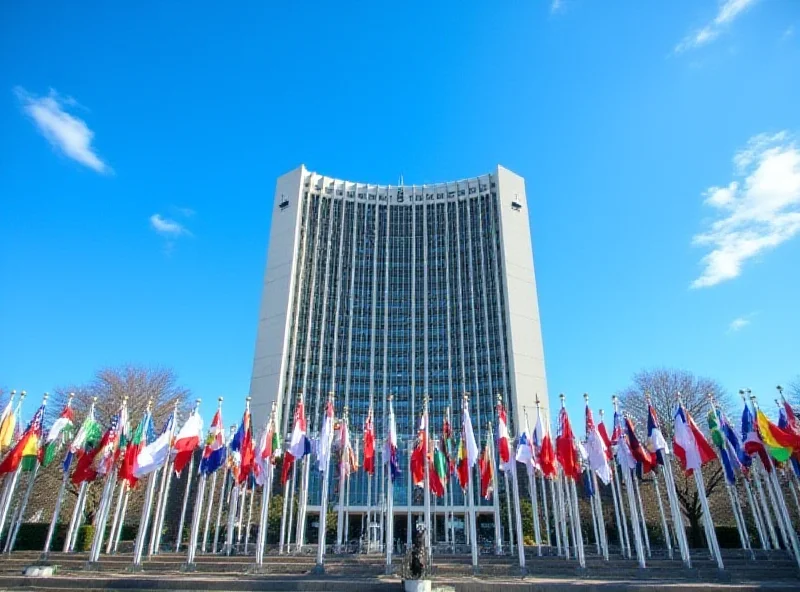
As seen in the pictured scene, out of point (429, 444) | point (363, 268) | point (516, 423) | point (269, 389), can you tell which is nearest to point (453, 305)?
point (363, 268)

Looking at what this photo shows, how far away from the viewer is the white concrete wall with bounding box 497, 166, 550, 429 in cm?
7969

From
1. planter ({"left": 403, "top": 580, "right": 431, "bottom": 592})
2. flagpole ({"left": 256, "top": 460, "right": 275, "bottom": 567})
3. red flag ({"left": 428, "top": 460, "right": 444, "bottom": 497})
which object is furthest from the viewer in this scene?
red flag ({"left": 428, "top": 460, "right": 444, "bottom": 497})

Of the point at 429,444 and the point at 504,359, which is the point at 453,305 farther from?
the point at 429,444

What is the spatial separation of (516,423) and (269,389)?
37.4 meters

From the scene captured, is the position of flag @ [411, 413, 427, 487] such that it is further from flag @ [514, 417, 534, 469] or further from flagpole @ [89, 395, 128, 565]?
flagpole @ [89, 395, 128, 565]

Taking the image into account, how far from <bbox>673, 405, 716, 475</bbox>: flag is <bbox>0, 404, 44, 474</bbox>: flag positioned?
3053 centimetres

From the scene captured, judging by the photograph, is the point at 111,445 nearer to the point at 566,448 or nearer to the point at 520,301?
the point at 566,448

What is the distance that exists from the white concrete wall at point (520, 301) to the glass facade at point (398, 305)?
1.56m

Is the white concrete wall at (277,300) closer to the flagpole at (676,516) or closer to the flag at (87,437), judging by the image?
the flag at (87,437)

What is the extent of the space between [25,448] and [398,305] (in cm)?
6837

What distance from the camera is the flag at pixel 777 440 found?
22.2 meters

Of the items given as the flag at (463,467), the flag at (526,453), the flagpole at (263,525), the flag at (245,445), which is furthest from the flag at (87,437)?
the flag at (526,453)

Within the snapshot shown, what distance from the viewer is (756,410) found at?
23.8 m

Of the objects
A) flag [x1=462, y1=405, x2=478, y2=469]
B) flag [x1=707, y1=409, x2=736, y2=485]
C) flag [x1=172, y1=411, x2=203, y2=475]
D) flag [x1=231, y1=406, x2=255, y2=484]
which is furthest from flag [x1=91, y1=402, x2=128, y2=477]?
flag [x1=707, y1=409, x2=736, y2=485]
